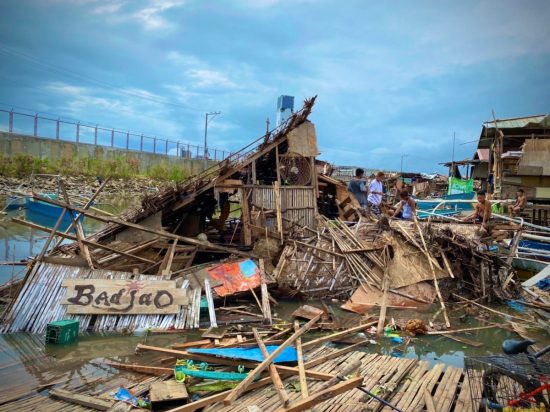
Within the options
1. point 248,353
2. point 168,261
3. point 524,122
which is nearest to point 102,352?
point 248,353

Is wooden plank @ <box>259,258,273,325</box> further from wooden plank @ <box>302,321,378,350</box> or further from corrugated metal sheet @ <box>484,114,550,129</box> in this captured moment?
corrugated metal sheet @ <box>484,114,550,129</box>

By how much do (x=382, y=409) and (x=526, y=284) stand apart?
7834 mm

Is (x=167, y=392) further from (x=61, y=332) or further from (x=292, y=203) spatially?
(x=292, y=203)

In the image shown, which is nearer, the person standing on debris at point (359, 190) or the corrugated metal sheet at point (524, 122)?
the person standing on debris at point (359, 190)

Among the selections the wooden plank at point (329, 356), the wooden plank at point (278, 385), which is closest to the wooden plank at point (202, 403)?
the wooden plank at point (278, 385)

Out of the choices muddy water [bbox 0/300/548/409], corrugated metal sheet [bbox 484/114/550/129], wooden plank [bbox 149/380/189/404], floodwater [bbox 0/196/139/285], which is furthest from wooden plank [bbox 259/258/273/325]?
corrugated metal sheet [bbox 484/114/550/129]

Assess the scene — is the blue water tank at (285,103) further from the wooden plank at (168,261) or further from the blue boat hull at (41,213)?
the blue boat hull at (41,213)

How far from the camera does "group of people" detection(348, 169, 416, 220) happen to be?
41.1 ft

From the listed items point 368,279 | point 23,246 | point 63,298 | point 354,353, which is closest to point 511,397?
point 354,353

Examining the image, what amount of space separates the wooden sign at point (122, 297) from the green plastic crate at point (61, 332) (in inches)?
23.6

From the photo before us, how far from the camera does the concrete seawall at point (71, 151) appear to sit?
95.2ft

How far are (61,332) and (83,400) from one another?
2584 mm

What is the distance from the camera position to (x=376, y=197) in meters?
13.7

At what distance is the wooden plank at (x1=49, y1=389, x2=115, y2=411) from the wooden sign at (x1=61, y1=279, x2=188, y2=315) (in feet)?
9.18
